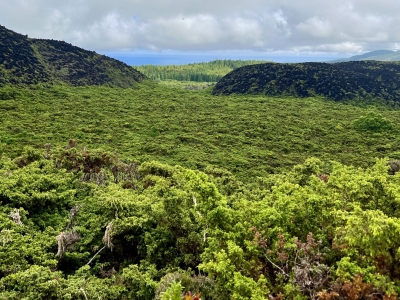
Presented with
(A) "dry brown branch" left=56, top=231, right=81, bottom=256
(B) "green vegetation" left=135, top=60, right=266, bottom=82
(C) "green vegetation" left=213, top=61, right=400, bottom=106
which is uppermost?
(B) "green vegetation" left=135, top=60, right=266, bottom=82

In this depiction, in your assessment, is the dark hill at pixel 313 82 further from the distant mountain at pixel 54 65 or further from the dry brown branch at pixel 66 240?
the dry brown branch at pixel 66 240

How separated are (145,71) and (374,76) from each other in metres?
79.3

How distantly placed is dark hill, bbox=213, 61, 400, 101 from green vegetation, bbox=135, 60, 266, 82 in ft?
138

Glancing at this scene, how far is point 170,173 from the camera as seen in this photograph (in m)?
19.0

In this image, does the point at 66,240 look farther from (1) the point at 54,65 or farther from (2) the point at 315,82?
(2) the point at 315,82

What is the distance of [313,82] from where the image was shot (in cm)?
7138

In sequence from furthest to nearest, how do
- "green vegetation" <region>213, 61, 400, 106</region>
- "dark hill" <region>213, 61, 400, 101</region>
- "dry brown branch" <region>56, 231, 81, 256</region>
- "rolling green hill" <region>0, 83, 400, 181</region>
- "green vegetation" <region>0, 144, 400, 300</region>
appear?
"dark hill" <region>213, 61, 400, 101</region>
"green vegetation" <region>213, 61, 400, 106</region>
"rolling green hill" <region>0, 83, 400, 181</region>
"dry brown branch" <region>56, 231, 81, 256</region>
"green vegetation" <region>0, 144, 400, 300</region>

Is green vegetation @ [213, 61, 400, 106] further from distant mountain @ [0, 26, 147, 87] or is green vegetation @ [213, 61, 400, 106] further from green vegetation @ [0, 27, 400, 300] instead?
green vegetation @ [0, 27, 400, 300]

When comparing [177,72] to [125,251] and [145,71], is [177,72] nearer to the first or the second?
[145,71]

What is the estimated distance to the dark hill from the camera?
6756cm

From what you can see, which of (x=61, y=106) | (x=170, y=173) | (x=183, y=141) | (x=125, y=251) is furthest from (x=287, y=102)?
(x=125, y=251)

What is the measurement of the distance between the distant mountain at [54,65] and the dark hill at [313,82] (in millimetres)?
23667

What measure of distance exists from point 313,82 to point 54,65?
5187cm

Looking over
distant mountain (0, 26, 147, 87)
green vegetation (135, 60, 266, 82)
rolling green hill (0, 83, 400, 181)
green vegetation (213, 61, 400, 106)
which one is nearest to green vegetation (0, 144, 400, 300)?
rolling green hill (0, 83, 400, 181)
